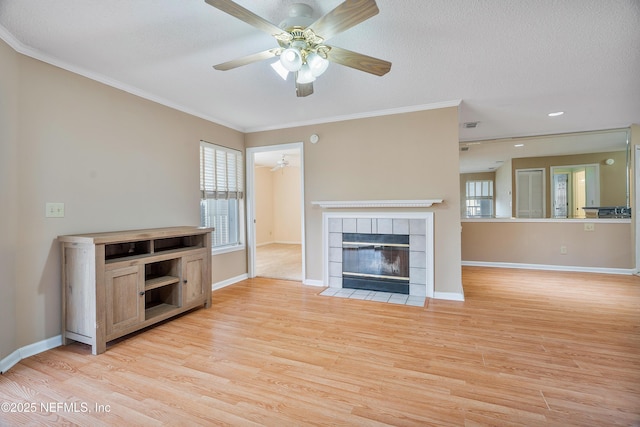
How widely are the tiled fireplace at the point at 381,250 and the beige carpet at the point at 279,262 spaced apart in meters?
0.87

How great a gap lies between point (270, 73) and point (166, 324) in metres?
2.61

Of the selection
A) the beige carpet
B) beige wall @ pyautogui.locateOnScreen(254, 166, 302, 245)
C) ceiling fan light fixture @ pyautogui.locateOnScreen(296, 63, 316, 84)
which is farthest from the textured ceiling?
beige wall @ pyautogui.locateOnScreen(254, 166, 302, 245)

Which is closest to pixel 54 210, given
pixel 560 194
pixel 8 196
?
pixel 8 196

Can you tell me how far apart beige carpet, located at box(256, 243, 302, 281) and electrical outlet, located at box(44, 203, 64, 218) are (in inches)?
114

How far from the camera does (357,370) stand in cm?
203

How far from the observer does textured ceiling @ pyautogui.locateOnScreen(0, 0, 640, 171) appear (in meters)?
1.81

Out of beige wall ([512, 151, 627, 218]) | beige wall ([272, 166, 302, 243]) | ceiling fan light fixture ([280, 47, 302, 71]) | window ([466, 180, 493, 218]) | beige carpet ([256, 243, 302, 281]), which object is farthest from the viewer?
beige wall ([272, 166, 302, 243])

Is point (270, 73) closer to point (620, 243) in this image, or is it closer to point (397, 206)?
point (397, 206)

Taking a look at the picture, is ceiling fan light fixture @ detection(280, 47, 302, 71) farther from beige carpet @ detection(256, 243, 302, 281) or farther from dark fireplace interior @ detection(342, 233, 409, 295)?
beige carpet @ detection(256, 243, 302, 281)

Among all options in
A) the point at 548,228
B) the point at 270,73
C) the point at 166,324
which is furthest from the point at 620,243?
the point at 166,324

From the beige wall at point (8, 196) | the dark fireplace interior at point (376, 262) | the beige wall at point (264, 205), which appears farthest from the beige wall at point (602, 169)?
the beige wall at point (8, 196)

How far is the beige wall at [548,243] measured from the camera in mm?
4773

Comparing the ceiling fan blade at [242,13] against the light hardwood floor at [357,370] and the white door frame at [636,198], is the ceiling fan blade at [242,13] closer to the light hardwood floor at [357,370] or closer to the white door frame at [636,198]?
the light hardwood floor at [357,370]

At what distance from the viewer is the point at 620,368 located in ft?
6.64
